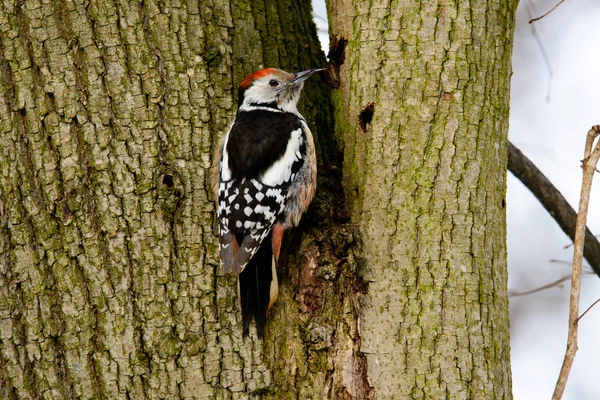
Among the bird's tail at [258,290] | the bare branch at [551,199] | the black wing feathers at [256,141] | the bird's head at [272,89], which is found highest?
the bird's head at [272,89]

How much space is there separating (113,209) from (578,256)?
1.81 metres

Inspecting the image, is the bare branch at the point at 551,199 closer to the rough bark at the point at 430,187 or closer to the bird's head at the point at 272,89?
the rough bark at the point at 430,187

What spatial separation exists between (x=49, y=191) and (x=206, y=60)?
83cm

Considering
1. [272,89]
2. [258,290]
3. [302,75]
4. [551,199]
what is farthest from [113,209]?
[551,199]

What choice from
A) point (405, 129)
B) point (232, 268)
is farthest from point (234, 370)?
point (405, 129)

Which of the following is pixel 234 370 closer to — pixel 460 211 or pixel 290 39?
pixel 460 211

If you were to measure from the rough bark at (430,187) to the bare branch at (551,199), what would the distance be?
789 millimetres

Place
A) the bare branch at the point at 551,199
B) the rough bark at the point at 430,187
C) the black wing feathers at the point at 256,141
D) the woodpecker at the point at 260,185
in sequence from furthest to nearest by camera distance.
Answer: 1. the bare branch at the point at 551,199
2. the black wing feathers at the point at 256,141
3. the woodpecker at the point at 260,185
4. the rough bark at the point at 430,187

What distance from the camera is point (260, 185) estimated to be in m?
3.16

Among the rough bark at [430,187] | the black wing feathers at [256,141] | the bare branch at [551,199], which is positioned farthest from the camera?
the bare branch at [551,199]

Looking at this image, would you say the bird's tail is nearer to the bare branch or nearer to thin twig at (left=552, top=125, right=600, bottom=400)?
thin twig at (left=552, top=125, right=600, bottom=400)

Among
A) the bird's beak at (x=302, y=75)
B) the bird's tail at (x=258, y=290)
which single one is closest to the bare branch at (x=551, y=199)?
the bird's beak at (x=302, y=75)

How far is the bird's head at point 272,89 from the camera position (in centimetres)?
315

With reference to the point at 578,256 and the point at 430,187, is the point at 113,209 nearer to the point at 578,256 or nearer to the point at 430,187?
the point at 430,187
